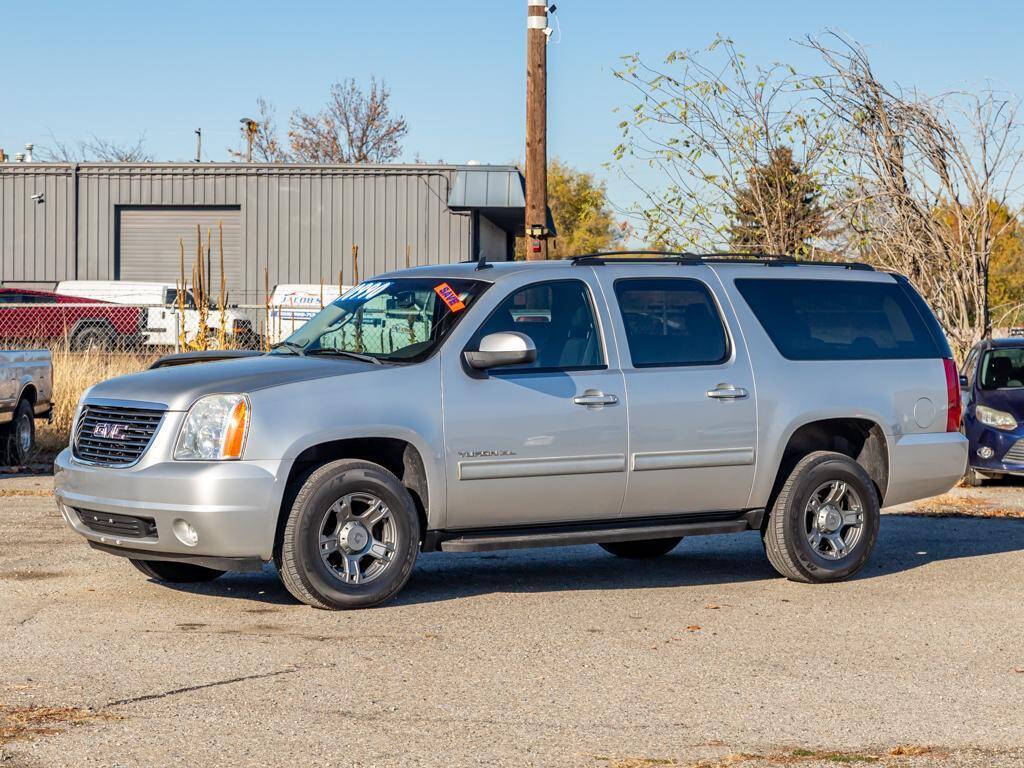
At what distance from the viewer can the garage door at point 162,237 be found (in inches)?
1764

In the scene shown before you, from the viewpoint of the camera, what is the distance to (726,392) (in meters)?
8.52

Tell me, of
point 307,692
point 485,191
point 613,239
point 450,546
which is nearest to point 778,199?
point 450,546

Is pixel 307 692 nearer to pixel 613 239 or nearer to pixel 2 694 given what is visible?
pixel 2 694

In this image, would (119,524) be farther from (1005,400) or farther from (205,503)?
(1005,400)

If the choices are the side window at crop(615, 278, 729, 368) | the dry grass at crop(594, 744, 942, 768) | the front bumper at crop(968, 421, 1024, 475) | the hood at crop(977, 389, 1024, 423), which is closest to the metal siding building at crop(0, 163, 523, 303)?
the hood at crop(977, 389, 1024, 423)

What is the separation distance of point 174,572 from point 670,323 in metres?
3.20

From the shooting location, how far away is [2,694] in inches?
225

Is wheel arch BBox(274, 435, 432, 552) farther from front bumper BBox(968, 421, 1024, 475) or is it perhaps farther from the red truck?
the red truck

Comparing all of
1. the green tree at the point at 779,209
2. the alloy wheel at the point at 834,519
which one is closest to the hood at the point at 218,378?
the alloy wheel at the point at 834,519

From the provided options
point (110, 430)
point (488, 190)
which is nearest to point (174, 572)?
point (110, 430)

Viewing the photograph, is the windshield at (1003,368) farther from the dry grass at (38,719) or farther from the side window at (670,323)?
the dry grass at (38,719)

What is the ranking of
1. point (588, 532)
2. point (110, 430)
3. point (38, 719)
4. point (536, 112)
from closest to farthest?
point (38, 719), point (110, 430), point (588, 532), point (536, 112)

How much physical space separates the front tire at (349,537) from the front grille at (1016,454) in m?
8.51

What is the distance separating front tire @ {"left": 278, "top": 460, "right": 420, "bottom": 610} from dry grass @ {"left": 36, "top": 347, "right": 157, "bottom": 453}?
988 cm
